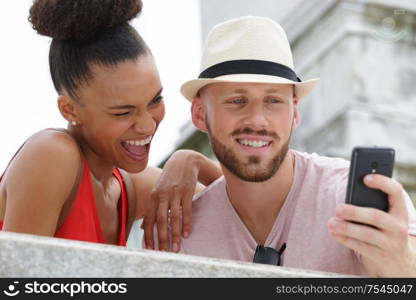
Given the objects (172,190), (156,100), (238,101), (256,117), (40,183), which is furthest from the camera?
(172,190)

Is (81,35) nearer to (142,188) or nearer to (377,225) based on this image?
(142,188)

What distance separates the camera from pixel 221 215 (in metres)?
3.46

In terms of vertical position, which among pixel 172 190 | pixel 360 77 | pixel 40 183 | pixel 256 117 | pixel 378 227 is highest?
pixel 256 117

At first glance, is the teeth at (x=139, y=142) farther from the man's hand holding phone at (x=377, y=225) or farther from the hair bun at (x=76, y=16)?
the man's hand holding phone at (x=377, y=225)

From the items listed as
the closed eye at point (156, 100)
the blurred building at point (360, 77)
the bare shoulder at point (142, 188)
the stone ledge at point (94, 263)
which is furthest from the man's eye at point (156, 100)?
the blurred building at point (360, 77)

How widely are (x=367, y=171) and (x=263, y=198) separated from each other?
3.30 feet

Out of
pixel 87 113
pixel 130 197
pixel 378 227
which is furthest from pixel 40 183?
pixel 378 227

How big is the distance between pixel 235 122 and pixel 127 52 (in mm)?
557

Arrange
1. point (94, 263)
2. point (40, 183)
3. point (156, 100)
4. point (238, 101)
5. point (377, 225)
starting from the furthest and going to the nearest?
1. point (156, 100)
2. point (238, 101)
3. point (40, 183)
4. point (377, 225)
5. point (94, 263)

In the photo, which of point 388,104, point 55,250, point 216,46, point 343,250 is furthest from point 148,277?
point 388,104

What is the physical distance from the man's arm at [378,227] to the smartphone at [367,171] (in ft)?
0.08

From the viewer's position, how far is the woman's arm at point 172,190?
3.45 metres

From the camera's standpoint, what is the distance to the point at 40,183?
3.10 meters

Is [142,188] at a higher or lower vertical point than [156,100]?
lower
